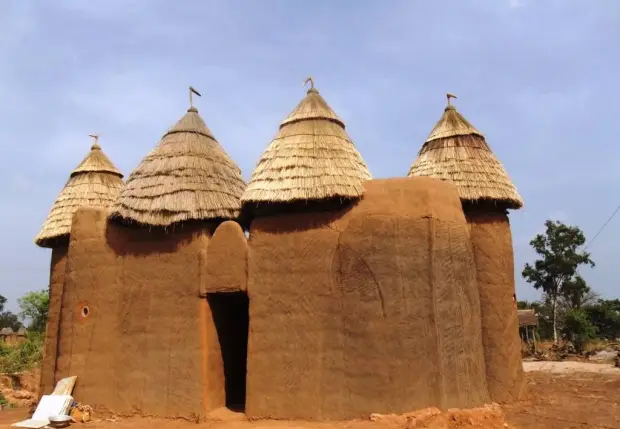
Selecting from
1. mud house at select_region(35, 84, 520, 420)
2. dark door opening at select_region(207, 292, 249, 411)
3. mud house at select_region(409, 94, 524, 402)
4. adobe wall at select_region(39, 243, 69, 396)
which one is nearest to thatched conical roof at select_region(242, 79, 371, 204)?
mud house at select_region(35, 84, 520, 420)

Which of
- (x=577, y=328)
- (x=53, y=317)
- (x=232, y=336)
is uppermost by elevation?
(x=53, y=317)

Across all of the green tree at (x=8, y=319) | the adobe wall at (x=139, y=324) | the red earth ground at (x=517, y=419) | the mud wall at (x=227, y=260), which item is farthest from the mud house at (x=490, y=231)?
the green tree at (x=8, y=319)

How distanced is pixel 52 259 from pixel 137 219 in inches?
141

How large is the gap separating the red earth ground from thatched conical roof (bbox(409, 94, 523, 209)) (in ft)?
12.8

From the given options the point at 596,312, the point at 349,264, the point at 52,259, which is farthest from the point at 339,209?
the point at 596,312

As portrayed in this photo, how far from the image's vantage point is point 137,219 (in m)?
9.74

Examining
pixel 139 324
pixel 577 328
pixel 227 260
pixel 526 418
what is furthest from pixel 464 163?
pixel 577 328

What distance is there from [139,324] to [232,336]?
1.72 metres

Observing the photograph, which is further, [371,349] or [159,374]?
[159,374]

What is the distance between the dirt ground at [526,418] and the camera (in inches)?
304

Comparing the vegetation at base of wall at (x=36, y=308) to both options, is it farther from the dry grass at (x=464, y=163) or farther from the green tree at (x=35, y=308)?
the dry grass at (x=464, y=163)

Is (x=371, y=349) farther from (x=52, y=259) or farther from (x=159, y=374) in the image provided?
(x=52, y=259)

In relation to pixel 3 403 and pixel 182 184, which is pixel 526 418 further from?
pixel 3 403

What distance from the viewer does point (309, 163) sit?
363 inches
